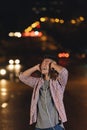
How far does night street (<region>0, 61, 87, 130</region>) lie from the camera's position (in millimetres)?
12703

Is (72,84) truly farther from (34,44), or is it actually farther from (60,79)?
(34,44)

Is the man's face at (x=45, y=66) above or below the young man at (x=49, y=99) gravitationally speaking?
above

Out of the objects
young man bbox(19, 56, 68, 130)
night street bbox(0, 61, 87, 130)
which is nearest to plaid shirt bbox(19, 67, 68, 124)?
young man bbox(19, 56, 68, 130)

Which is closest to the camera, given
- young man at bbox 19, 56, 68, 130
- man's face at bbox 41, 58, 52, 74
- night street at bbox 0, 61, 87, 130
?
man's face at bbox 41, 58, 52, 74

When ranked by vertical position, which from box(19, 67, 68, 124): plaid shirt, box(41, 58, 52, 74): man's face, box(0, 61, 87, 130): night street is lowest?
box(0, 61, 87, 130): night street

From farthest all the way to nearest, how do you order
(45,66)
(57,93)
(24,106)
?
(24,106)
(57,93)
(45,66)

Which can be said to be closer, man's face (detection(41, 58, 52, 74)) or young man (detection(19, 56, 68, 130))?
man's face (detection(41, 58, 52, 74))

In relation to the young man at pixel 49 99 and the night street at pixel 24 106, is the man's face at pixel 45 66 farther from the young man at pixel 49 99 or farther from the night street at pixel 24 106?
the night street at pixel 24 106

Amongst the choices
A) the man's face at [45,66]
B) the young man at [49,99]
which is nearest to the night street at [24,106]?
the young man at [49,99]

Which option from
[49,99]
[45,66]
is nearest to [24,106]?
[49,99]

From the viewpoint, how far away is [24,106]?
1662cm

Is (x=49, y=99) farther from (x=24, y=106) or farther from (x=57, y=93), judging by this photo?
(x=24, y=106)

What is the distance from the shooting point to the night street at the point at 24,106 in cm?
1270

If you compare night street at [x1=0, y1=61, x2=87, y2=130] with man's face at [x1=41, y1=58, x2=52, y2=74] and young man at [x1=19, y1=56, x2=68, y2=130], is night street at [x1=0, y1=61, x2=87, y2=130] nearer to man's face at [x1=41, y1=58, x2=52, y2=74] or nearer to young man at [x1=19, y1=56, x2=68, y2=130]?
young man at [x1=19, y1=56, x2=68, y2=130]
